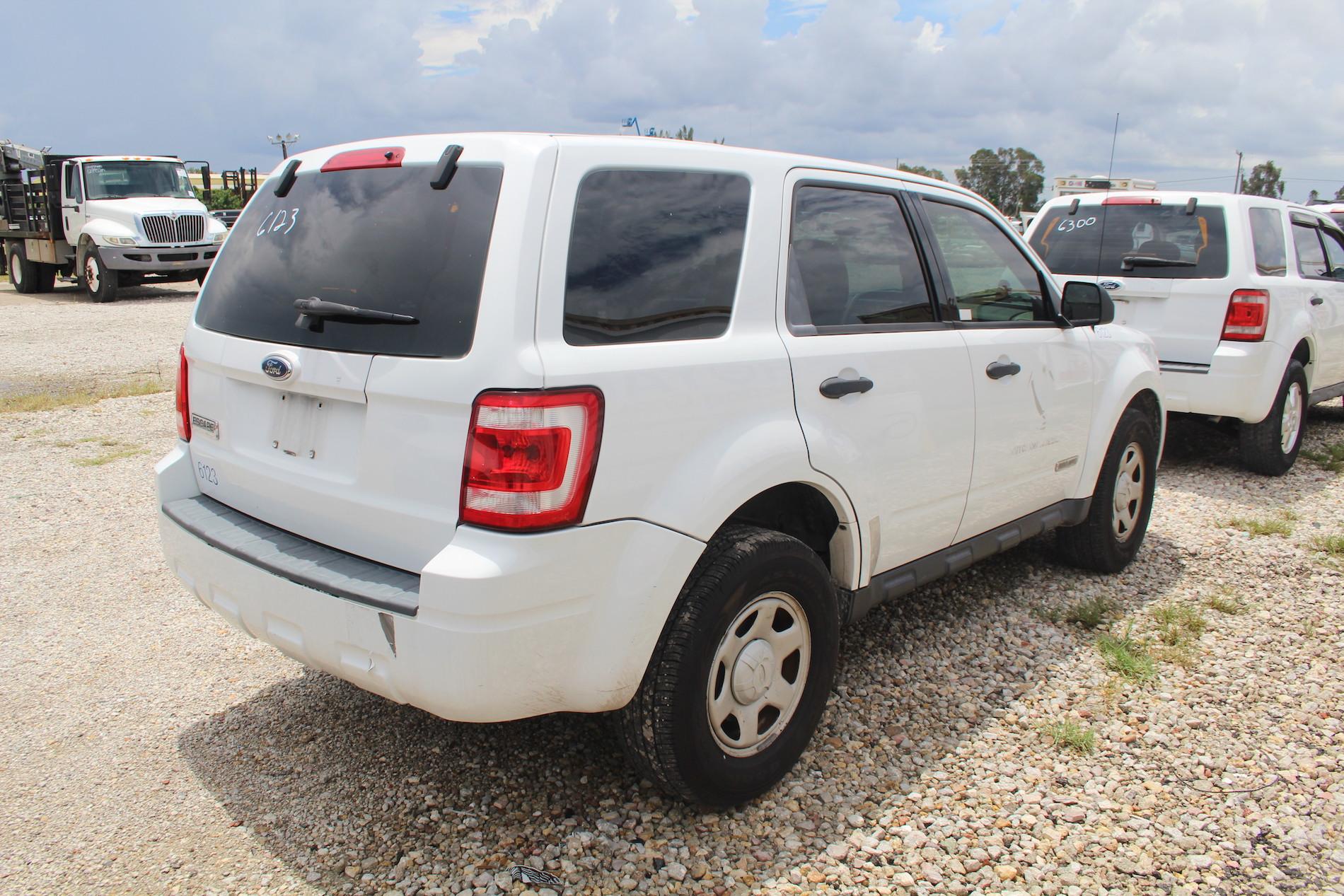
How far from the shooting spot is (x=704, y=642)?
2660 mm

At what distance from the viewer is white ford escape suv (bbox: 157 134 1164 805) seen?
93.0 inches

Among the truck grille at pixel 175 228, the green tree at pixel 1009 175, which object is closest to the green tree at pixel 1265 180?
the green tree at pixel 1009 175

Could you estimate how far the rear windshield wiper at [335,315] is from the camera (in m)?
2.50

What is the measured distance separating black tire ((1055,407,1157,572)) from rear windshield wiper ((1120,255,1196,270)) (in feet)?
7.13

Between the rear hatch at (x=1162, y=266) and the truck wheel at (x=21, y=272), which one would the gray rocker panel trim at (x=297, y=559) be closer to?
the rear hatch at (x=1162, y=266)

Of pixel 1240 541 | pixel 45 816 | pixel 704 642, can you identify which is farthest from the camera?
pixel 1240 541

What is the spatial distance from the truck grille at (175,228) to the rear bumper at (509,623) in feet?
62.2

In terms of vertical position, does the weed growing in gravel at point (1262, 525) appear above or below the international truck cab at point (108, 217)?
below

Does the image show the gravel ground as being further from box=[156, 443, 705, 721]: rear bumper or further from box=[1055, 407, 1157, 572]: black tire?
box=[156, 443, 705, 721]: rear bumper

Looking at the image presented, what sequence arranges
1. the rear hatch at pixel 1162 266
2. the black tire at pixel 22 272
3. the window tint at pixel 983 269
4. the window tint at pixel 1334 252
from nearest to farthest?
1. the window tint at pixel 983 269
2. the rear hatch at pixel 1162 266
3. the window tint at pixel 1334 252
4. the black tire at pixel 22 272

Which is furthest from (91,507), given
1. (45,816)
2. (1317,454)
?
(1317,454)

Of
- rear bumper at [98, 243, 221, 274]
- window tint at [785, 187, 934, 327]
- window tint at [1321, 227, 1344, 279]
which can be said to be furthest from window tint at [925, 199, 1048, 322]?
rear bumper at [98, 243, 221, 274]

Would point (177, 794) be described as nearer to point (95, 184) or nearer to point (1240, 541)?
point (1240, 541)

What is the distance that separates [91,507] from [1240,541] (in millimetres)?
6596
